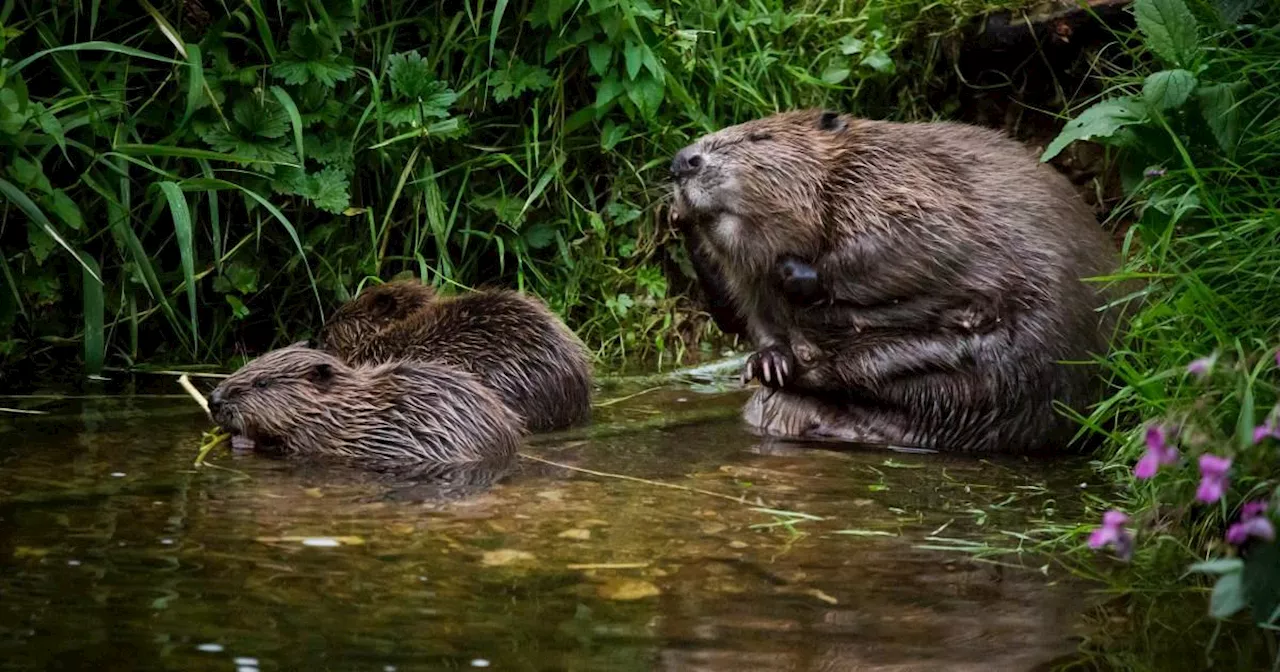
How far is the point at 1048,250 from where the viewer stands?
464 centimetres

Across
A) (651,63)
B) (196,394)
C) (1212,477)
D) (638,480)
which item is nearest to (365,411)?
(196,394)

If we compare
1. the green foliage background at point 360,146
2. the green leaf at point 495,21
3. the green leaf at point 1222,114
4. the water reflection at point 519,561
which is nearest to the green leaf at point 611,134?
the green foliage background at point 360,146

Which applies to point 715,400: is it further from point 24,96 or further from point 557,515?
point 24,96

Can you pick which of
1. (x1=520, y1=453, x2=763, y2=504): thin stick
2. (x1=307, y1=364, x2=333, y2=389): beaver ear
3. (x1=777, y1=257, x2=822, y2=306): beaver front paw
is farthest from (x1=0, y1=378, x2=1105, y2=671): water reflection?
(x1=777, y1=257, x2=822, y2=306): beaver front paw

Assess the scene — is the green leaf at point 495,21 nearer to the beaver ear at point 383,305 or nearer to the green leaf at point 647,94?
the green leaf at point 647,94

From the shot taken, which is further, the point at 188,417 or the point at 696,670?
the point at 188,417

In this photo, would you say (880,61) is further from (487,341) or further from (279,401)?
(279,401)

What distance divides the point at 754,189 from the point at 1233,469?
195 centimetres

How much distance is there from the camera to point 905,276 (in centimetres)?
473

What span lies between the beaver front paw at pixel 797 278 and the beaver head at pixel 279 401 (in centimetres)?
125

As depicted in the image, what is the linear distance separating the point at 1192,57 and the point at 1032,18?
1970mm

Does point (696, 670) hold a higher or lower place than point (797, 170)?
lower

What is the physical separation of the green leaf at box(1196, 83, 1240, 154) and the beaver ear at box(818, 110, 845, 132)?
52.9 inches

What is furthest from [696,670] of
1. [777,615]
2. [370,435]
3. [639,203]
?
[639,203]
